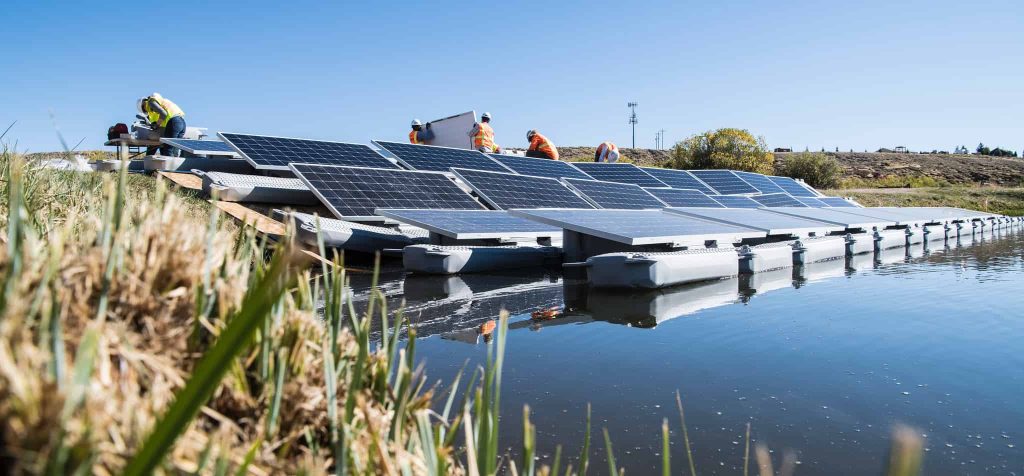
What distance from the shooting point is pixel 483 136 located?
2014 cm

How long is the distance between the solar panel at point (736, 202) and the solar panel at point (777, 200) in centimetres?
97

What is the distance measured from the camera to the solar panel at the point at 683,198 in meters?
16.9

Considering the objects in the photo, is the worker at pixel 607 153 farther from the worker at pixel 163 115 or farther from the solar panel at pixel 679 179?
the worker at pixel 163 115

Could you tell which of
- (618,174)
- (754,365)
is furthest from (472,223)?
(618,174)

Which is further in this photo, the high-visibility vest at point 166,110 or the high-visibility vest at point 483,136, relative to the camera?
the high-visibility vest at point 483,136

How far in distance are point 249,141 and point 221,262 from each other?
13.0 meters

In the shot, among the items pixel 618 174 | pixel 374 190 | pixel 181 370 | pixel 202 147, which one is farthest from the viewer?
pixel 618 174

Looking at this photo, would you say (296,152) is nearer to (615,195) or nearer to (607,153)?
(615,195)

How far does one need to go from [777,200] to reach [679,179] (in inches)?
113

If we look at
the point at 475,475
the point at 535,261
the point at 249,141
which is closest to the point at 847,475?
the point at 475,475

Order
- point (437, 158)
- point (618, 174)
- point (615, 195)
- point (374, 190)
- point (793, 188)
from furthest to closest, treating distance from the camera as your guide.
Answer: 1. point (793, 188)
2. point (618, 174)
3. point (437, 158)
4. point (615, 195)
5. point (374, 190)

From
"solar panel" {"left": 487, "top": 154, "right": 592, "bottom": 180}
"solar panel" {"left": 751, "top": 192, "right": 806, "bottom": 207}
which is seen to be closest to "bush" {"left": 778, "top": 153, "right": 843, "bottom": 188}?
"solar panel" {"left": 751, "top": 192, "right": 806, "bottom": 207}

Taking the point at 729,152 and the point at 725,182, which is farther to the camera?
the point at 729,152

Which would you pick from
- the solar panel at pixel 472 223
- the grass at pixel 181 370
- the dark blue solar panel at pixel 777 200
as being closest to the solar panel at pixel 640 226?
the solar panel at pixel 472 223
